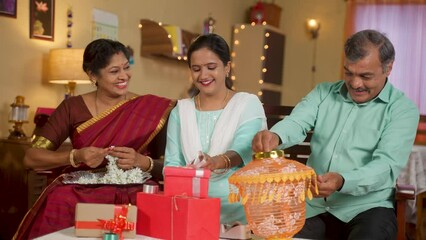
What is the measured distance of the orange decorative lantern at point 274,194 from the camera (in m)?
1.73

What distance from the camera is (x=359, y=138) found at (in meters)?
2.37

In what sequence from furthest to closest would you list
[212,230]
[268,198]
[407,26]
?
1. [407,26]
2. [212,230]
3. [268,198]

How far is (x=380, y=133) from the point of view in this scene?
2.34 metres

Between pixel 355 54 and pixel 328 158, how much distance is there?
16.0 inches

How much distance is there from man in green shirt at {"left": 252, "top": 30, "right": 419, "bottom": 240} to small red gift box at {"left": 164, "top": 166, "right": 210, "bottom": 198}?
29 cm

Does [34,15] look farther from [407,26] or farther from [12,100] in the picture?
[407,26]

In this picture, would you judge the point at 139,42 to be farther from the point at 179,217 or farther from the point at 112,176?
the point at 179,217

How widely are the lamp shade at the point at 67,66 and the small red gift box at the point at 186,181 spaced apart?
2.47m

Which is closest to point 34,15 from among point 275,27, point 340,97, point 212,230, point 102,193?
point 102,193

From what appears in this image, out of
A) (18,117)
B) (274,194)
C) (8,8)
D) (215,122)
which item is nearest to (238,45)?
(8,8)

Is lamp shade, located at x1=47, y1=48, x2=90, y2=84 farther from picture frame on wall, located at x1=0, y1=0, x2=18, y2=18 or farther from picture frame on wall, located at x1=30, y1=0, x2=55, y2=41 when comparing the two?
picture frame on wall, located at x1=0, y1=0, x2=18, y2=18

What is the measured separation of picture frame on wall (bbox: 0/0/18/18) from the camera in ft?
13.6

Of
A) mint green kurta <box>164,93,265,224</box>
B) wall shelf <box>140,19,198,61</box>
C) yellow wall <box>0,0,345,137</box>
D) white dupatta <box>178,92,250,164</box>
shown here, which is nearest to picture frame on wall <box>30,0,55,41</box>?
yellow wall <box>0,0,345,137</box>

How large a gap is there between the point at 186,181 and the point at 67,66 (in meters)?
2.59
